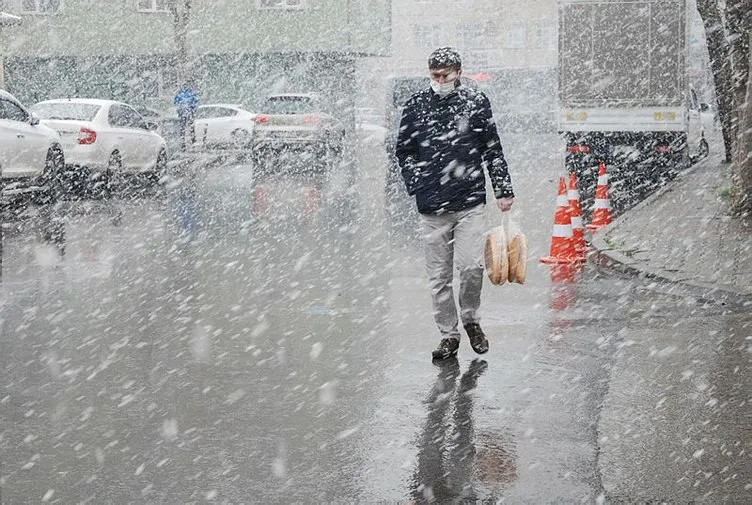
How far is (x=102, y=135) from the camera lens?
67.8 feet

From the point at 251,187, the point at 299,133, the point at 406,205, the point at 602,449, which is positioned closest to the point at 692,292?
the point at 602,449

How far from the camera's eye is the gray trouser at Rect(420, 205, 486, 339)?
24.0 feet

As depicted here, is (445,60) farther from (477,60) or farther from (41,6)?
(477,60)

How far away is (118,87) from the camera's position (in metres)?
44.9

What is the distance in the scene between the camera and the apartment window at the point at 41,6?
4403cm

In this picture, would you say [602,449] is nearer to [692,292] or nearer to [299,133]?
[692,292]

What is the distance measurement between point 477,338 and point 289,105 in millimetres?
21544

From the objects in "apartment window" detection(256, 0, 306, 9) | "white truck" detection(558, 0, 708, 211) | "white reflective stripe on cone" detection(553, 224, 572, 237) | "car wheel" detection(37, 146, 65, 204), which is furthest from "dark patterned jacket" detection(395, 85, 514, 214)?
"apartment window" detection(256, 0, 306, 9)

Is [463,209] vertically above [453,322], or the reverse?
[463,209]

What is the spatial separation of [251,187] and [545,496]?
1750cm

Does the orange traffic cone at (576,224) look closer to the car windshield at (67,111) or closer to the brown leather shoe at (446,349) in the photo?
the brown leather shoe at (446,349)

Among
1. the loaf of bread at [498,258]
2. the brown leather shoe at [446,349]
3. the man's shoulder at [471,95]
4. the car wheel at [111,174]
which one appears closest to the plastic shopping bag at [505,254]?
the loaf of bread at [498,258]

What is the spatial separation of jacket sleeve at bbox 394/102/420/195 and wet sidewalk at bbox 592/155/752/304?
3.08m

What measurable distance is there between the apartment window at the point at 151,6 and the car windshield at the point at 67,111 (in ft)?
76.8
